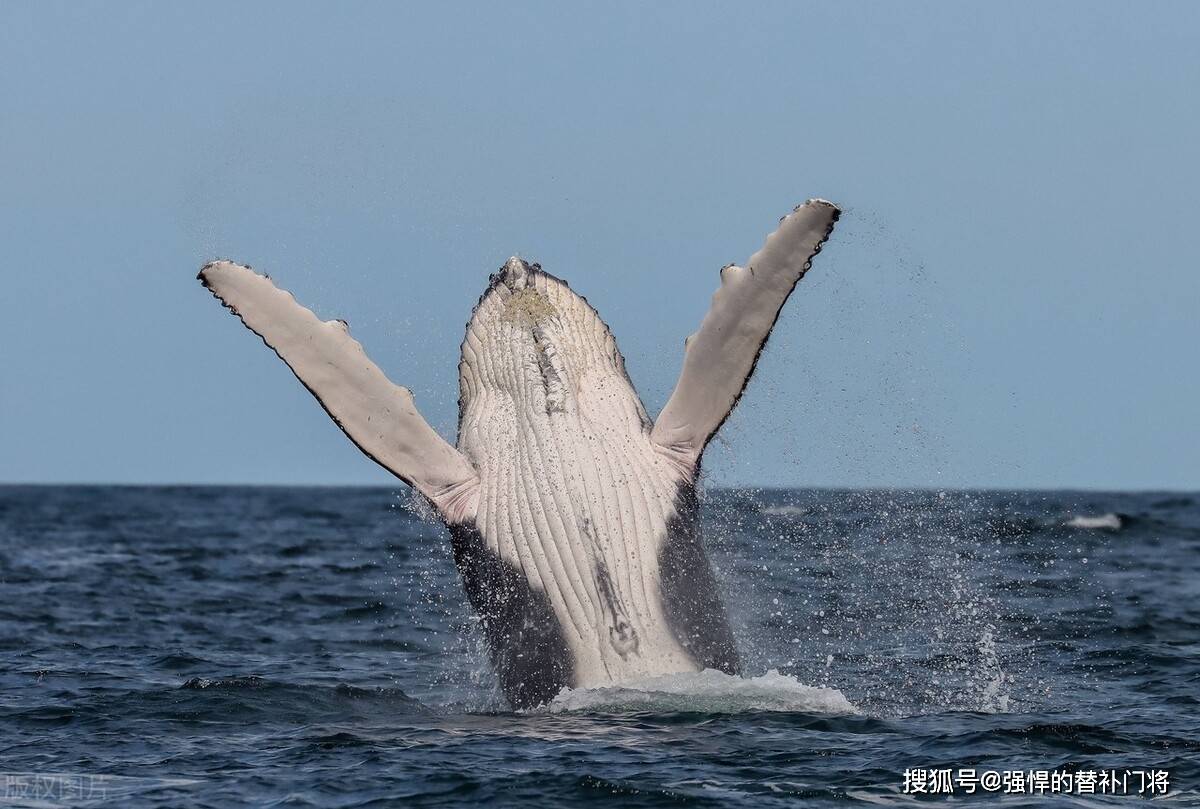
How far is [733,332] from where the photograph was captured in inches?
417

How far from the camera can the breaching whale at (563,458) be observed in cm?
1036

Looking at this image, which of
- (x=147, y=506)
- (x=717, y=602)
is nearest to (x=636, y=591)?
(x=717, y=602)

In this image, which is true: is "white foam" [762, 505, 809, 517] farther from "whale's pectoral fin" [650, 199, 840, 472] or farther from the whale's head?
"whale's pectoral fin" [650, 199, 840, 472]

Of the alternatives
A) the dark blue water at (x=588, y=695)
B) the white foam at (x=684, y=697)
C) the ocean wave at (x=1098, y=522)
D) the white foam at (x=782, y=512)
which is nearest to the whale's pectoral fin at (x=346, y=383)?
the dark blue water at (x=588, y=695)

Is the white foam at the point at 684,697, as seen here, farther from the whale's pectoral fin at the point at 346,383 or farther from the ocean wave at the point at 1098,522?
the ocean wave at the point at 1098,522

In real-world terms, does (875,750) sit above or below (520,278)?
below

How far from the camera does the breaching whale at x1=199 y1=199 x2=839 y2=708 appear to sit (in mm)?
10359

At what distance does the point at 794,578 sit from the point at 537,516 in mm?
13679

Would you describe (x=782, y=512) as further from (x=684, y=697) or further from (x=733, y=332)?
(x=684, y=697)

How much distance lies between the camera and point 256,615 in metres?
20.5

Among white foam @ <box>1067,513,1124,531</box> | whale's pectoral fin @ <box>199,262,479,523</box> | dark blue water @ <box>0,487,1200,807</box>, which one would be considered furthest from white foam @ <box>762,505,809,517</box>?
whale's pectoral fin @ <box>199,262,479,523</box>

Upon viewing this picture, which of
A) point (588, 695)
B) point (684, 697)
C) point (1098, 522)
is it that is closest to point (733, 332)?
A: point (684, 697)

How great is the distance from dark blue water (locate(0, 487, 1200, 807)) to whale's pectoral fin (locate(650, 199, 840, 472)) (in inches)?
26.5

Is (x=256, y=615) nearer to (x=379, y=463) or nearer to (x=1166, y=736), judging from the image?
(x=379, y=463)
